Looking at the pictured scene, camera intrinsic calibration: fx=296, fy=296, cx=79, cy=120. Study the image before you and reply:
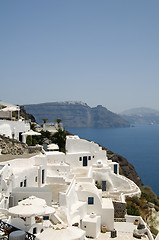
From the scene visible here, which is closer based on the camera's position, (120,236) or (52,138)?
(120,236)

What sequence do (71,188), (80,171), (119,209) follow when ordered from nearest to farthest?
1. (71,188)
2. (119,209)
3. (80,171)

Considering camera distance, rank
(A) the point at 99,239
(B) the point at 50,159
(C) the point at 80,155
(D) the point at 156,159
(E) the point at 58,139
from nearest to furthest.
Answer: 1. (A) the point at 99,239
2. (B) the point at 50,159
3. (C) the point at 80,155
4. (E) the point at 58,139
5. (D) the point at 156,159

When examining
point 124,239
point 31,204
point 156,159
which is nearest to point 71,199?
point 124,239

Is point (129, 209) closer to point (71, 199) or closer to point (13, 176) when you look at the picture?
point (71, 199)

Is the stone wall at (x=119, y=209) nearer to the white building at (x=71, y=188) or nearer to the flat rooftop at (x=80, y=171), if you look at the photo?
the white building at (x=71, y=188)

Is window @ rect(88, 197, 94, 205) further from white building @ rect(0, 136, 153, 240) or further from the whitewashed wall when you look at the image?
the whitewashed wall

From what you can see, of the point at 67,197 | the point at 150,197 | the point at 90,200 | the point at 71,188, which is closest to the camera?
the point at 67,197

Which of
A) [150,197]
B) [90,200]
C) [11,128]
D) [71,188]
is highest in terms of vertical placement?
[11,128]

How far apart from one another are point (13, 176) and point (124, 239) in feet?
30.2

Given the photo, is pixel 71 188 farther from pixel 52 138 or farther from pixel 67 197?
pixel 52 138

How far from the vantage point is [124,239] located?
21.3 metres

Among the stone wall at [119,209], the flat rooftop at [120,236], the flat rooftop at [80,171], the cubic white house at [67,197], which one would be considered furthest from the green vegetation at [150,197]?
the flat rooftop at [120,236]

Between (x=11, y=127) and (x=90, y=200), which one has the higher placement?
(x=11, y=127)

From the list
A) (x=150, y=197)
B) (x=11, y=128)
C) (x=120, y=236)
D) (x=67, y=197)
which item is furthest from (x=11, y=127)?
(x=150, y=197)
